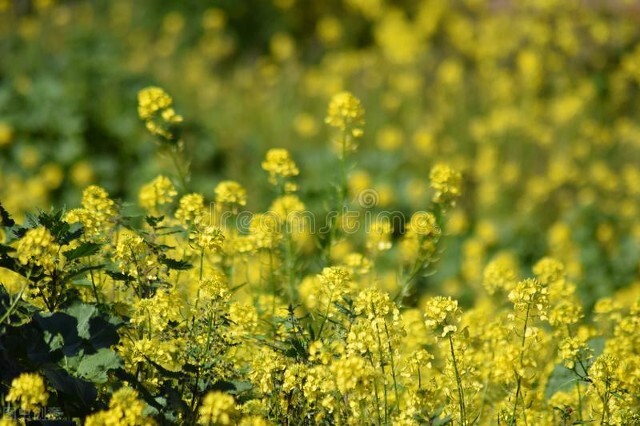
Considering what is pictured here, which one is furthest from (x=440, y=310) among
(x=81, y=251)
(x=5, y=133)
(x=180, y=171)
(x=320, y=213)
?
(x=5, y=133)

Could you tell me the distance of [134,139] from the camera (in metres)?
6.35

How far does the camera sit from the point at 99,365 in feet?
6.73

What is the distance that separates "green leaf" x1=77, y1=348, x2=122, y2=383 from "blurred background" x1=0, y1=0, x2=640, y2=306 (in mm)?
2717

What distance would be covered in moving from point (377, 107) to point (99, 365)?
614 cm

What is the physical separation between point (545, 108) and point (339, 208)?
18.6ft

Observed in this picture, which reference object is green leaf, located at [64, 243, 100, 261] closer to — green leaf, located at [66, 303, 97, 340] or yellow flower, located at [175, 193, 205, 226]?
green leaf, located at [66, 303, 97, 340]

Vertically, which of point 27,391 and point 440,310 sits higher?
point 440,310

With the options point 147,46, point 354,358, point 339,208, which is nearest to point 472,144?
point 147,46

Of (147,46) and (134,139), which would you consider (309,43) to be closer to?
(147,46)

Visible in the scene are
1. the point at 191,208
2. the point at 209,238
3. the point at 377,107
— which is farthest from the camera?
Result: the point at 377,107

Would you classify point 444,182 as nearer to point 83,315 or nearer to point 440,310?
point 440,310

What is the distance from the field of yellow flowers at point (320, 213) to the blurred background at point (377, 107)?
0.09ft

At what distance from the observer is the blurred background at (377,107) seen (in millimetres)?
5996

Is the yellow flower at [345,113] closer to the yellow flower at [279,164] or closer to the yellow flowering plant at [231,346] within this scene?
the yellow flower at [279,164]
